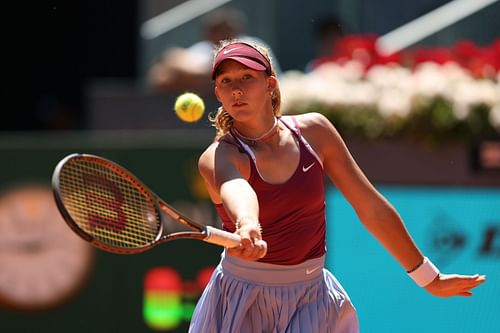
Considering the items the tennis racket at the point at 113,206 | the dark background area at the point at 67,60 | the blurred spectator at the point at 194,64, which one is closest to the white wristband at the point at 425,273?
the tennis racket at the point at 113,206

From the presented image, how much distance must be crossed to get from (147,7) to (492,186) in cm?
414

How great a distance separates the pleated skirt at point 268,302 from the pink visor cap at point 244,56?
69 centimetres

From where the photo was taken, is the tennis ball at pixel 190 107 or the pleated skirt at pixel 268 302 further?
the tennis ball at pixel 190 107

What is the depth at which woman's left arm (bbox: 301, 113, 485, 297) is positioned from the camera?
13.0 feet

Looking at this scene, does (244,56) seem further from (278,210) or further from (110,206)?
(110,206)

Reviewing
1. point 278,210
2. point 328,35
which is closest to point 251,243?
point 278,210

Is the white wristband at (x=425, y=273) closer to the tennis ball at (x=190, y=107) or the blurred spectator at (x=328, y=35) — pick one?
the tennis ball at (x=190, y=107)

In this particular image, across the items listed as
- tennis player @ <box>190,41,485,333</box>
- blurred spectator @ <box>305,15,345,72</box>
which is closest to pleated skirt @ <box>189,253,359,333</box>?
tennis player @ <box>190,41,485,333</box>

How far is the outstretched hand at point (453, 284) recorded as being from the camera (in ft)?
13.3

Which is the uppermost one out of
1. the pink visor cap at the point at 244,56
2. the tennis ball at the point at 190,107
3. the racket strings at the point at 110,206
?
the pink visor cap at the point at 244,56

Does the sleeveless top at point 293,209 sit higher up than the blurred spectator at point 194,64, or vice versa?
the blurred spectator at point 194,64

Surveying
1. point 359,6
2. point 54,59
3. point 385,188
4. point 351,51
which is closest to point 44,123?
point 54,59

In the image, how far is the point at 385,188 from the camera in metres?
6.64

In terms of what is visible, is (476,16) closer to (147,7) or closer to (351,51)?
(351,51)
